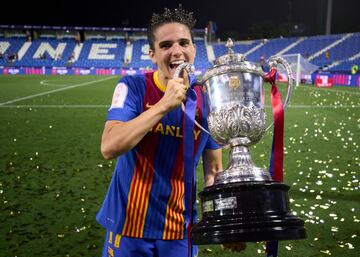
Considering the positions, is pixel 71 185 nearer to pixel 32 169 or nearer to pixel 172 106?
pixel 32 169

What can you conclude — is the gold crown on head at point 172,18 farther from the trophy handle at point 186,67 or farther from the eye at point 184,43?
the trophy handle at point 186,67

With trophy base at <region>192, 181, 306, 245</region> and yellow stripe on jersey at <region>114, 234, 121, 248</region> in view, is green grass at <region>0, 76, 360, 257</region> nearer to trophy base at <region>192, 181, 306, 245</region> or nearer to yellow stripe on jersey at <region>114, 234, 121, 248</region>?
yellow stripe on jersey at <region>114, 234, 121, 248</region>

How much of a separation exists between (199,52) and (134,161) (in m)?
49.8

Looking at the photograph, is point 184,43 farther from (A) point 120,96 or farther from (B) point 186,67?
(A) point 120,96

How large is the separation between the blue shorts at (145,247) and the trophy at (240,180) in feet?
1.09

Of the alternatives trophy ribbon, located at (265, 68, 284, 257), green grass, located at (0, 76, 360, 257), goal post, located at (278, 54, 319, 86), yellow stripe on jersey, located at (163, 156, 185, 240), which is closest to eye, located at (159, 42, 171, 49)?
trophy ribbon, located at (265, 68, 284, 257)

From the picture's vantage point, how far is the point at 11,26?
49.9 metres

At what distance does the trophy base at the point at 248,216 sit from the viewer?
Answer: 1.45 meters

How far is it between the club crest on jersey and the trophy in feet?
1.18

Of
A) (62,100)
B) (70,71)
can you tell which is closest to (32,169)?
(62,100)

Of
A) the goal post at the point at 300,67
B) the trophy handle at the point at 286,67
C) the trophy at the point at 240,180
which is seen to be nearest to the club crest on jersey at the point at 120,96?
the trophy at the point at 240,180

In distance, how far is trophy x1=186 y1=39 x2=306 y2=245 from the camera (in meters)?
1.47

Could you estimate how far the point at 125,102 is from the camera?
1.80 metres

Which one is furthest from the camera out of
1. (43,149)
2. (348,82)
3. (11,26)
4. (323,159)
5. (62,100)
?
(11,26)
